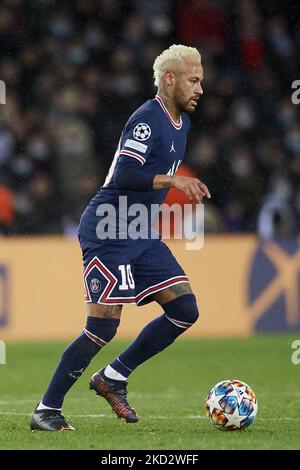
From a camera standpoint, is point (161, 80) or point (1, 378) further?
point (1, 378)

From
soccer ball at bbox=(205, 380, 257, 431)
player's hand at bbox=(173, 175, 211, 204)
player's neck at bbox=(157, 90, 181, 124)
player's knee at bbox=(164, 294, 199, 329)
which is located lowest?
soccer ball at bbox=(205, 380, 257, 431)

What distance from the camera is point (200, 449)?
18.4 ft

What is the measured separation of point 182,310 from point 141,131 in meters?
1.09

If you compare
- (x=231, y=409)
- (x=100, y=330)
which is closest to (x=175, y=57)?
(x=100, y=330)

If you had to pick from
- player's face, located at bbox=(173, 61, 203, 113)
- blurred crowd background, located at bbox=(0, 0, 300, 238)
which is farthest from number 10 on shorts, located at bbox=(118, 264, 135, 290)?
blurred crowd background, located at bbox=(0, 0, 300, 238)

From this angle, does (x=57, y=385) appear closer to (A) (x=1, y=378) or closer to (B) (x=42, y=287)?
(A) (x=1, y=378)

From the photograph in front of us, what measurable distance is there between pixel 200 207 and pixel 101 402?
5.36 m

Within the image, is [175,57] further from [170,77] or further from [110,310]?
[110,310]

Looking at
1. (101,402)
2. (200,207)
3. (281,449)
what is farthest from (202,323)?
(281,449)

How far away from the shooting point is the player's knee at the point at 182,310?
666 cm

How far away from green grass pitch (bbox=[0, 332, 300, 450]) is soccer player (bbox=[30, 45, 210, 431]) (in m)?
0.30

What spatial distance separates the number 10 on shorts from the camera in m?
6.52

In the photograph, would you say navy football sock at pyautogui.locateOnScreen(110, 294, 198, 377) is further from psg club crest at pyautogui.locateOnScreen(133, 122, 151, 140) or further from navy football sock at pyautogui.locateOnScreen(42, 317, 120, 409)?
psg club crest at pyautogui.locateOnScreen(133, 122, 151, 140)

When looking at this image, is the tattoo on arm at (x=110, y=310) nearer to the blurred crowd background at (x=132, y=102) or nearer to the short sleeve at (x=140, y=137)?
the short sleeve at (x=140, y=137)
